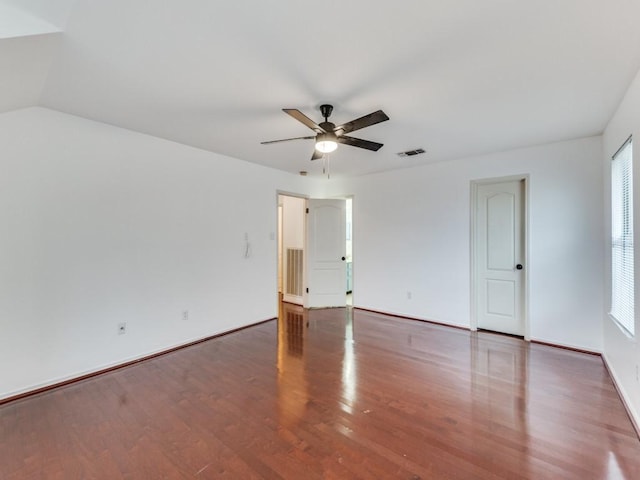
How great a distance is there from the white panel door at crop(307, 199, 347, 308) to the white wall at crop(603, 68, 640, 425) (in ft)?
11.7

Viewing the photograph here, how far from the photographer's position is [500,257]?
405 centimetres

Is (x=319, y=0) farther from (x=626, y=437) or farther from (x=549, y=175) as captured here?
(x=549, y=175)

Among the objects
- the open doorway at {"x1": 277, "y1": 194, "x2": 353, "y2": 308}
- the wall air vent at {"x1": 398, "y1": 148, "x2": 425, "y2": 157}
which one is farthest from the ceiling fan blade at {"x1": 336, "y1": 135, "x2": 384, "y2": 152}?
the open doorway at {"x1": 277, "y1": 194, "x2": 353, "y2": 308}

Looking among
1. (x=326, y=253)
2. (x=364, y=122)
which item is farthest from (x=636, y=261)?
(x=326, y=253)

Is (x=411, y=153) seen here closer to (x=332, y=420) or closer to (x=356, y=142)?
(x=356, y=142)

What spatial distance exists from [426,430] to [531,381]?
54.8 inches

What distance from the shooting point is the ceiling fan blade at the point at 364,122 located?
2.14 meters

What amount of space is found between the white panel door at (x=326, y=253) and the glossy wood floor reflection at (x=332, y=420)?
2117 millimetres

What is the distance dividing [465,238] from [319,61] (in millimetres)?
3337

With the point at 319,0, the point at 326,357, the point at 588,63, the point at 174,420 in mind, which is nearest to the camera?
the point at 319,0

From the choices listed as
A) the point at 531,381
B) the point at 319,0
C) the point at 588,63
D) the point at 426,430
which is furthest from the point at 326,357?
the point at 588,63

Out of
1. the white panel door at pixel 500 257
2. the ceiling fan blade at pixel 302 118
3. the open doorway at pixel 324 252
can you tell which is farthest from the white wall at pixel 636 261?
the open doorway at pixel 324 252

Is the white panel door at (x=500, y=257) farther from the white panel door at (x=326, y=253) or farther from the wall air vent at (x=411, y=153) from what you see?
the white panel door at (x=326, y=253)

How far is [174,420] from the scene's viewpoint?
6.98 ft
